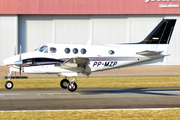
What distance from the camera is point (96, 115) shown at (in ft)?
36.8

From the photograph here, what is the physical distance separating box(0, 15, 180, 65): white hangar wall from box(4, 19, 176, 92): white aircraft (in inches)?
699

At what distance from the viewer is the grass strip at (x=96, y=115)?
1079cm

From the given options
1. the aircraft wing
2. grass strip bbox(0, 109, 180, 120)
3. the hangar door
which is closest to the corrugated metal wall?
the hangar door

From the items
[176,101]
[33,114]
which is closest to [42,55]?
[33,114]

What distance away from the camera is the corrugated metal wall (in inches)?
1415

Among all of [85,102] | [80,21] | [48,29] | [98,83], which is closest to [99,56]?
[85,102]

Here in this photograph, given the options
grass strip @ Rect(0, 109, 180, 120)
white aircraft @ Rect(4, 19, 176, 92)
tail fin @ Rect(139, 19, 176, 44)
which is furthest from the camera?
tail fin @ Rect(139, 19, 176, 44)

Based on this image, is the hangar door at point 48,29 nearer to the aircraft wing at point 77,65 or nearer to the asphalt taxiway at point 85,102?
the aircraft wing at point 77,65

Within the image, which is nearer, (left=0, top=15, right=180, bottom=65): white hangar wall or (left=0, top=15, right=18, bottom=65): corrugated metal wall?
(left=0, top=15, right=18, bottom=65): corrugated metal wall

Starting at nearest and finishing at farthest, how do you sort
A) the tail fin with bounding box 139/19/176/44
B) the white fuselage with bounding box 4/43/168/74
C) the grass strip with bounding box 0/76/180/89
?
the white fuselage with bounding box 4/43/168/74 → the tail fin with bounding box 139/19/176/44 → the grass strip with bounding box 0/76/180/89

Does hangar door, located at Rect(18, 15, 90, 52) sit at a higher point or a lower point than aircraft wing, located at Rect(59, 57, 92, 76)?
higher
